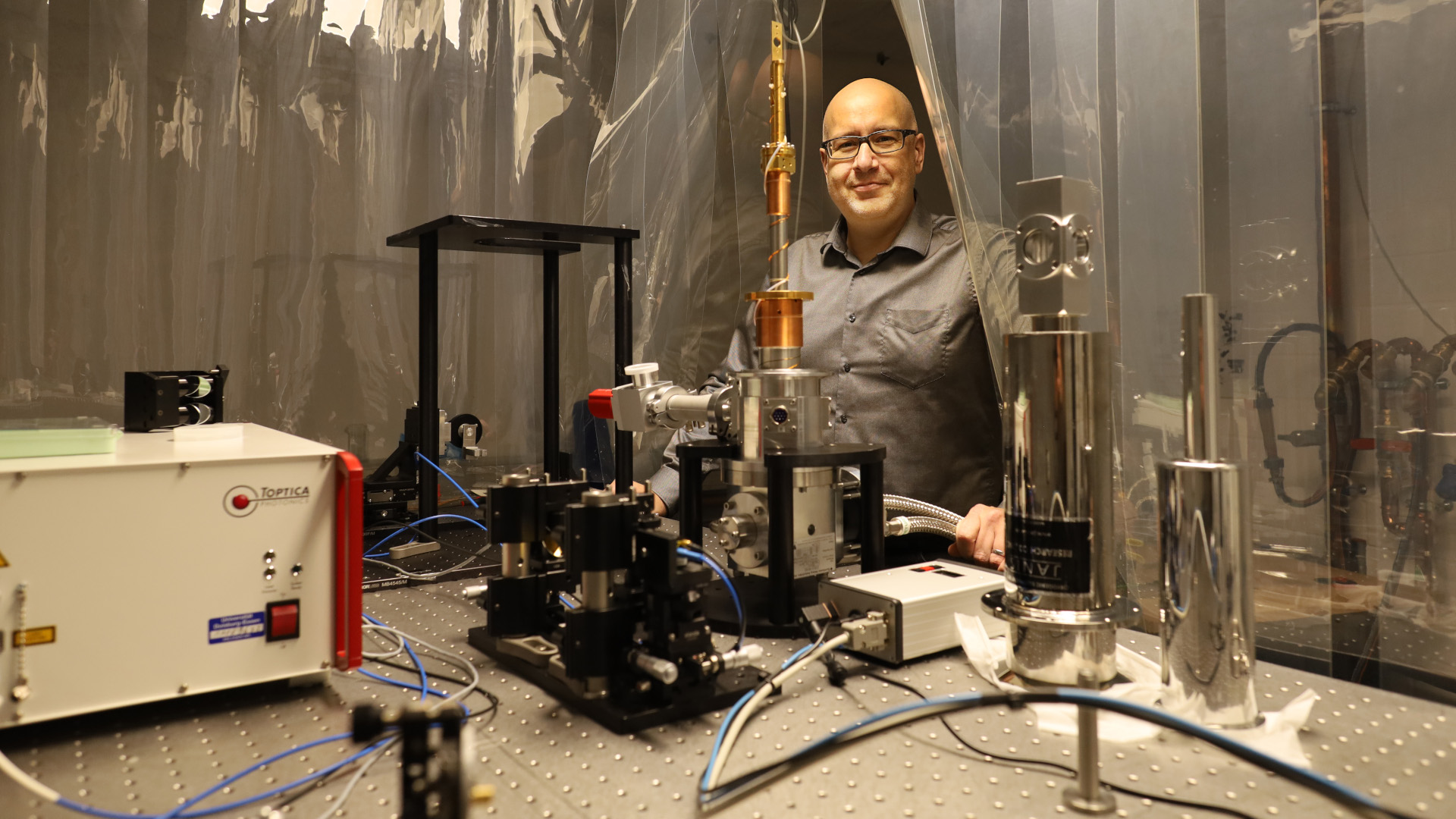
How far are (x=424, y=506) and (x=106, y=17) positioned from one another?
132 centimetres

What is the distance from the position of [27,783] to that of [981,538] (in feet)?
3.35

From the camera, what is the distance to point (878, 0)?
2191mm

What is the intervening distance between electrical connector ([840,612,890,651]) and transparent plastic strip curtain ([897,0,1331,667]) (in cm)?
36

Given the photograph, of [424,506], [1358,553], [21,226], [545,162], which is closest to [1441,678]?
[1358,553]

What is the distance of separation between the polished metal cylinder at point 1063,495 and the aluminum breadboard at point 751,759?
9cm

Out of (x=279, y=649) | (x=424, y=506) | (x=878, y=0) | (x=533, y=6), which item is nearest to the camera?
(x=279, y=649)

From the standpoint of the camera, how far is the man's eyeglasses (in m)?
1.88

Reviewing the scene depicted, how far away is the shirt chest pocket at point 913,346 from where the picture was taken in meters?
1.82

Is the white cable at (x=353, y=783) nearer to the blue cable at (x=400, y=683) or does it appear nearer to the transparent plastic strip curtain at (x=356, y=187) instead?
the blue cable at (x=400, y=683)

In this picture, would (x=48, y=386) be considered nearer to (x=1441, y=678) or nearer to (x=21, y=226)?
(x=21, y=226)

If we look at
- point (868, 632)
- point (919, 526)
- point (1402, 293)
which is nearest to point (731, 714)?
point (868, 632)

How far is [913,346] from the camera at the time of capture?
1.84 m

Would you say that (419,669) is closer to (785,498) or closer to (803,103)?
(785,498)

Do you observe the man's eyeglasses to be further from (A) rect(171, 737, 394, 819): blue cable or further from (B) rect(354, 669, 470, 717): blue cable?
(A) rect(171, 737, 394, 819): blue cable
